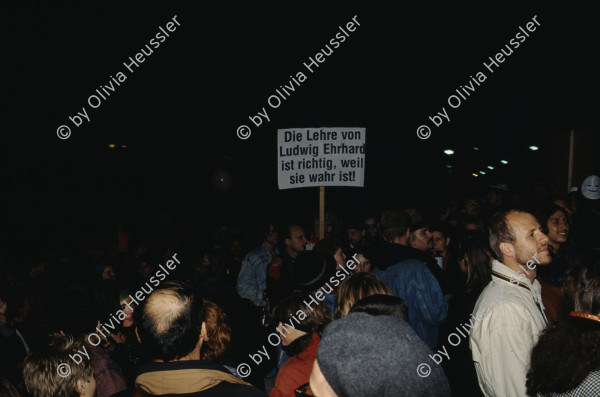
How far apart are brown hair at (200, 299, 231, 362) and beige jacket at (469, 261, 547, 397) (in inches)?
64.4

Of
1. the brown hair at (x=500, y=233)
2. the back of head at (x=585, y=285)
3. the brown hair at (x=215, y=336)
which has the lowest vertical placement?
the brown hair at (x=215, y=336)

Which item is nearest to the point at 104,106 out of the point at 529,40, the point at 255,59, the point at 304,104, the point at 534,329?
the point at 255,59

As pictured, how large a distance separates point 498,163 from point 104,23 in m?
13.7

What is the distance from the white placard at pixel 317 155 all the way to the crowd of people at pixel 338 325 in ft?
3.70

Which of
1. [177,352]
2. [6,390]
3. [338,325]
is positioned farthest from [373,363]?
[6,390]

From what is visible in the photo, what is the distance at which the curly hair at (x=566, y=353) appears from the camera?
186cm

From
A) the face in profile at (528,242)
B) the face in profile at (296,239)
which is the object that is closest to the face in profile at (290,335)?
the face in profile at (528,242)

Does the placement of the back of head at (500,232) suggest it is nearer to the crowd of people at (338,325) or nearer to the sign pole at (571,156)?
the crowd of people at (338,325)

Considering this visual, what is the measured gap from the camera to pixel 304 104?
448 inches

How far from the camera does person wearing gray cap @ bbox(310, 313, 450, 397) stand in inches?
43.9

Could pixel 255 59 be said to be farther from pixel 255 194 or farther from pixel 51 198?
pixel 51 198

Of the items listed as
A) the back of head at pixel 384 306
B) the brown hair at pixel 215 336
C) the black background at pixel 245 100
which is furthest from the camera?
the black background at pixel 245 100

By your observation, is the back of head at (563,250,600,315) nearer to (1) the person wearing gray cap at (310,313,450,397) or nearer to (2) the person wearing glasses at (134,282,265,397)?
(1) the person wearing gray cap at (310,313,450,397)

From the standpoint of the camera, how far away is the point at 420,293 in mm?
3971
